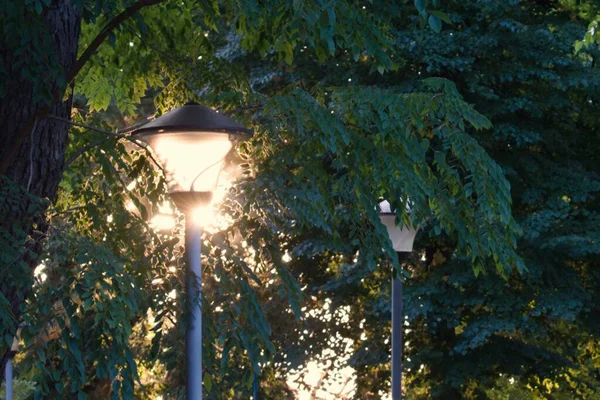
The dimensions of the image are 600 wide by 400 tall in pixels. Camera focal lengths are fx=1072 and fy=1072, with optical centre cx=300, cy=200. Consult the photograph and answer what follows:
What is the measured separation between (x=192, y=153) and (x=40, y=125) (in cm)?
167

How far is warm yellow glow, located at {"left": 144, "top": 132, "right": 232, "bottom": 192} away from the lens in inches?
220

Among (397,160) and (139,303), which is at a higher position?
(397,160)

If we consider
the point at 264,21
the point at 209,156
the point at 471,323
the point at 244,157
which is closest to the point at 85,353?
the point at 209,156

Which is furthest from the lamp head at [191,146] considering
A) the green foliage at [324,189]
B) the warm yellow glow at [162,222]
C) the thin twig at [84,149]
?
the warm yellow glow at [162,222]

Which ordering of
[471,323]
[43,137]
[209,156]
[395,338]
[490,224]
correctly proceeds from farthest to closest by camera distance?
[471,323] → [395,338] → [490,224] → [43,137] → [209,156]

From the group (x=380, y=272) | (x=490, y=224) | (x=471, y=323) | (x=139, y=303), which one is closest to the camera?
(x=139, y=303)

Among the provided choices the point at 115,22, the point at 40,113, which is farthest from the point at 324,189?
the point at 40,113

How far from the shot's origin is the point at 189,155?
5598 millimetres

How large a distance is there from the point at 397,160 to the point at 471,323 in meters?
9.91

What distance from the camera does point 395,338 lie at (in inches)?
375

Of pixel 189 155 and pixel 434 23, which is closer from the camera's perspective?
pixel 434 23

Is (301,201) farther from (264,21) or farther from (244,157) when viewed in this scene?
(264,21)

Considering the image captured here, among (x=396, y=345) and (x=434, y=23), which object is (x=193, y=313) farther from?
(x=396, y=345)

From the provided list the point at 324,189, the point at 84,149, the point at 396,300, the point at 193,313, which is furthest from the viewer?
the point at 396,300
